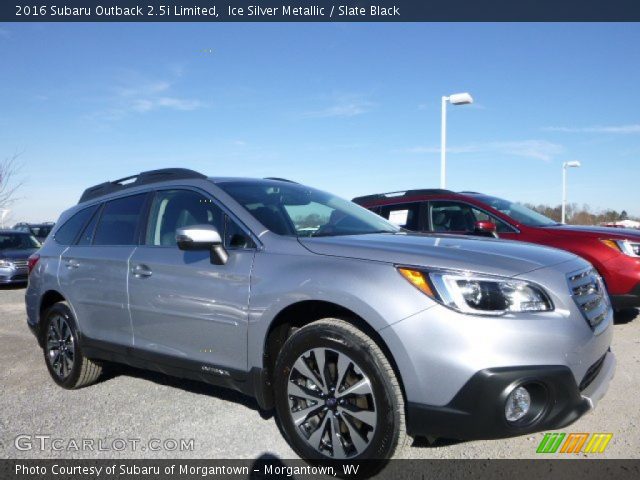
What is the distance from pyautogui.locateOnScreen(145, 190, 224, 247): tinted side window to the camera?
3770 mm

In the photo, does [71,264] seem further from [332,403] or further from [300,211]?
[332,403]

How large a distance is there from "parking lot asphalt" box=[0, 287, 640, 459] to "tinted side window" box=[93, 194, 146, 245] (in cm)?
127

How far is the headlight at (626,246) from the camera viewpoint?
6.02 m

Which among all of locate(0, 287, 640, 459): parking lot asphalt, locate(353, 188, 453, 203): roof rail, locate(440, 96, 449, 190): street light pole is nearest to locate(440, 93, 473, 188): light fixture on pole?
locate(440, 96, 449, 190): street light pole

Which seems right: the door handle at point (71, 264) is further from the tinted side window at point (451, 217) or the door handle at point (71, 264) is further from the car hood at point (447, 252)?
the tinted side window at point (451, 217)

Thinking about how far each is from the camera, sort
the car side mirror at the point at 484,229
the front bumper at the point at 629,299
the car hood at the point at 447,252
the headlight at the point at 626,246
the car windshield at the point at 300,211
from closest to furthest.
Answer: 1. the car hood at the point at 447,252
2. the car windshield at the point at 300,211
3. the car side mirror at the point at 484,229
4. the front bumper at the point at 629,299
5. the headlight at the point at 626,246

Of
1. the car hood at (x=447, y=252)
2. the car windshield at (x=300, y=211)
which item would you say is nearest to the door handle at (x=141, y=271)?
the car windshield at (x=300, y=211)

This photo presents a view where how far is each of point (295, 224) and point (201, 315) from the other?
0.84 m

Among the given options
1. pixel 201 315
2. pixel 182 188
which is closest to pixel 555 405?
pixel 201 315

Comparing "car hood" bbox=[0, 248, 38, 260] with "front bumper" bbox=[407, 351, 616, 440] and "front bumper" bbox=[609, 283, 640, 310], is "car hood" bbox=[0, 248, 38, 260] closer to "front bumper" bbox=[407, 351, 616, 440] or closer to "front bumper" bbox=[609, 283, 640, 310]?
"front bumper" bbox=[609, 283, 640, 310]

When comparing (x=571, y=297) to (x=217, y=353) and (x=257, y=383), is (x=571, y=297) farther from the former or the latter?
(x=217, y=353)

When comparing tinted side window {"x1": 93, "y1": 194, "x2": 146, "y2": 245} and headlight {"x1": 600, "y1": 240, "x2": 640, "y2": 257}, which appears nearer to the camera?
tinted side window {"x1": 93, "y1": 194, "x2": 146, "y2": 245}

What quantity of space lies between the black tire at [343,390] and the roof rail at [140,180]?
5.42ft

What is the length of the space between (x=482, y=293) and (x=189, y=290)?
1.85m
